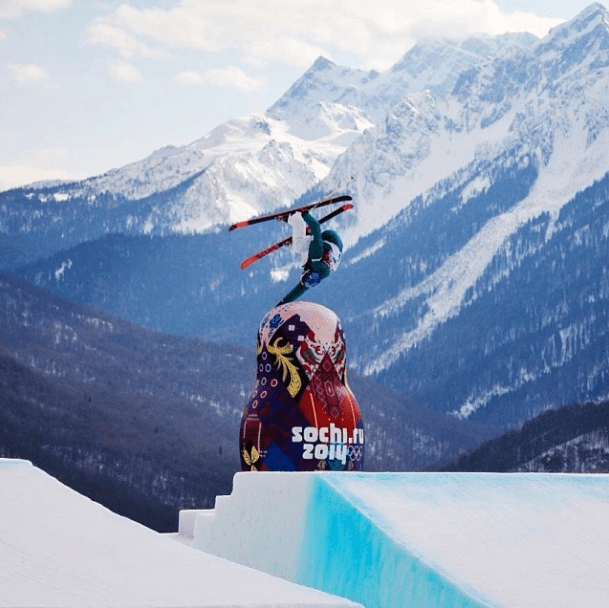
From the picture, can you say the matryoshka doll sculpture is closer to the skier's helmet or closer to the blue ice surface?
the skier's helmet

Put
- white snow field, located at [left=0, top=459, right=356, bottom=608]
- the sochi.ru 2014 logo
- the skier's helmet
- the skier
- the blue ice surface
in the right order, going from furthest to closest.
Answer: the skier's helmet < the skier < the sochi.ru 2014 logo < the blue ice surface < white snow field, located at [left=0, top=459, right=356, bottom=608]

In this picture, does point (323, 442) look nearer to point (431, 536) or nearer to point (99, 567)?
point (431, 536)

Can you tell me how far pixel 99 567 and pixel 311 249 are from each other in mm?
11139

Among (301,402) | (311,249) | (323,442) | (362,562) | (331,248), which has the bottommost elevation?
(362,562)

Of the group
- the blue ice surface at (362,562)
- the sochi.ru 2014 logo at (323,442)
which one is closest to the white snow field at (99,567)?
the blue ice surface at (362,562)

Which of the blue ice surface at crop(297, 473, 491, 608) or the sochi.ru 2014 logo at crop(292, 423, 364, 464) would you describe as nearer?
the blue ice surface at crop(297, 473, 491, 608)

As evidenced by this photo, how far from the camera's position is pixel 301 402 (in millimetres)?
21594

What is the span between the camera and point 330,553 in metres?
17.5

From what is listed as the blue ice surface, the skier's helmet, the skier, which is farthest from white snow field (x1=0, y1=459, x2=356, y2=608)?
the skier's helmet

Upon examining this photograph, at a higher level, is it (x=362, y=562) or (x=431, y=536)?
(x=431, y=536)

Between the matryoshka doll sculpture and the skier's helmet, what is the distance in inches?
34.9

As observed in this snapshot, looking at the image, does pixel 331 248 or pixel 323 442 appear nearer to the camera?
pixel 323 442

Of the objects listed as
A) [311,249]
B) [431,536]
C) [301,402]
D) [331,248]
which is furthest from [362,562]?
[331,248]

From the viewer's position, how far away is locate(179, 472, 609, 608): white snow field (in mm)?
15461
